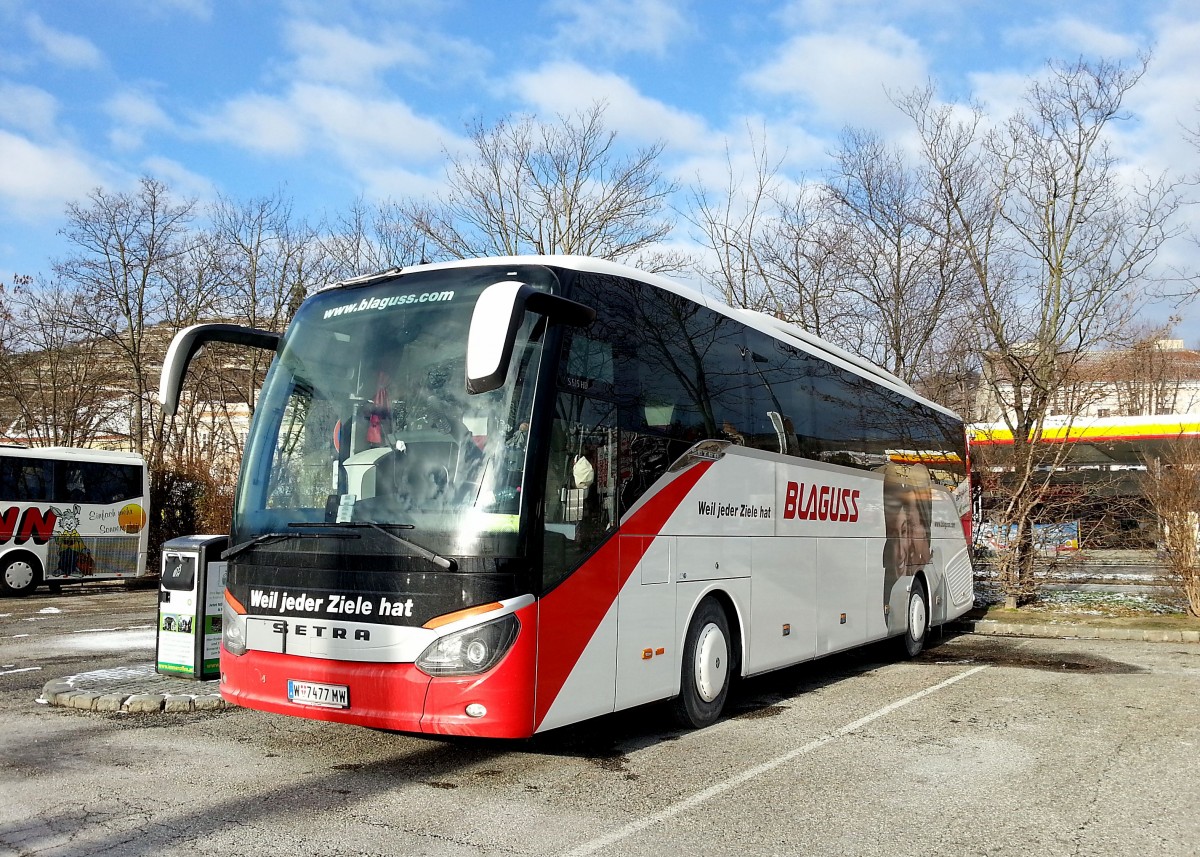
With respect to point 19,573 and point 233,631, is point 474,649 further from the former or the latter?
point 19,573

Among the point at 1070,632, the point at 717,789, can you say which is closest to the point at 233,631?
the point at 717,789

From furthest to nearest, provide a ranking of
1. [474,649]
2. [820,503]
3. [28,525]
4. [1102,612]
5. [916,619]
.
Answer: [28,525] < [1102,612] < [916,619] < [820,503] < [474,649]

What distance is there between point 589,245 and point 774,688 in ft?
67.7

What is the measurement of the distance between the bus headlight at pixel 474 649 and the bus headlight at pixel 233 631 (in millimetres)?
1669

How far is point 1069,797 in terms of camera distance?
623 centimetres

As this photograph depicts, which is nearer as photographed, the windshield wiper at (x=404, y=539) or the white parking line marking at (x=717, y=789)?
the white parking line marking at (x=717, y=789)

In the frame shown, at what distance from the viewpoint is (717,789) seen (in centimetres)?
641

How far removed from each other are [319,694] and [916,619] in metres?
9.40

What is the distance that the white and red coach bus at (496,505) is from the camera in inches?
244

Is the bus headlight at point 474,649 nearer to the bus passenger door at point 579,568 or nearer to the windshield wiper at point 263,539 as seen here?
the bus passenger door at point 579,568

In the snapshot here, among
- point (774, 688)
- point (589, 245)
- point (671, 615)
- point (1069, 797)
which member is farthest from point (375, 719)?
point (589, 245)

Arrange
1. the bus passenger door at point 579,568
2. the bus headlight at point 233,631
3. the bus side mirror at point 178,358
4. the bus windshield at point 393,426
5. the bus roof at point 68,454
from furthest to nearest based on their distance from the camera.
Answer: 1. the bus roof at point 68,454
2. the bus side mirror at point 178,358
3. the bus headlight at point 233,631
4. the bus passenger door at point 579,568
5. the bus windshield at point 393,426

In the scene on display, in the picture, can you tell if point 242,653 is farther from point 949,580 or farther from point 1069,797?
point 949,580

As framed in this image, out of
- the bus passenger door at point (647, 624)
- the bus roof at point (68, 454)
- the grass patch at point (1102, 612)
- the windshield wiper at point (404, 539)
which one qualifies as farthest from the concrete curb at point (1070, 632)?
the bus roof at point (68, 454)
